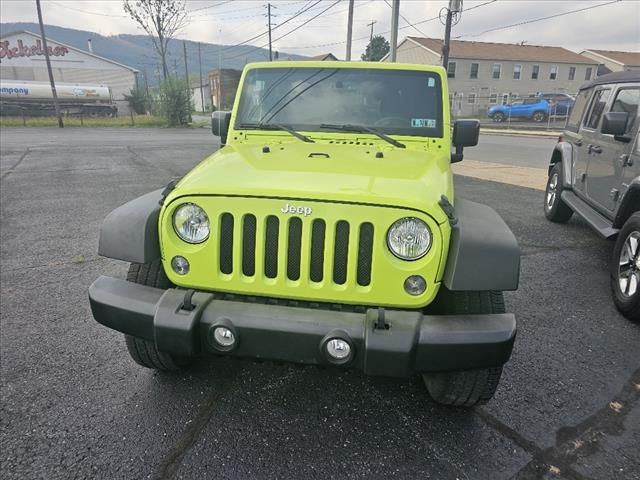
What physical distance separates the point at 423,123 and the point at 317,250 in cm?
176

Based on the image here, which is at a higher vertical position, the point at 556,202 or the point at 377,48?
the point at 377,48

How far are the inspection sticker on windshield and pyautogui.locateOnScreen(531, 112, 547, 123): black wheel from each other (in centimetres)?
3191

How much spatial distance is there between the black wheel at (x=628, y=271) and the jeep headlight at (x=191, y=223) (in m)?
3.25

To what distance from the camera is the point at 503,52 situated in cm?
4666

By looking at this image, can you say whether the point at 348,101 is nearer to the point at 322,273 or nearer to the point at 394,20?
the point at 322,273

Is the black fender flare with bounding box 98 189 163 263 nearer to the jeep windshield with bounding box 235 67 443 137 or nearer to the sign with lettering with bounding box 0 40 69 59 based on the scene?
the jeep windshield with bounding box 235 67 443 137

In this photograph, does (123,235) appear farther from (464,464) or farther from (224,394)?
(464,464)

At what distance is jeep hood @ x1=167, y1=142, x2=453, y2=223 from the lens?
2043 mm

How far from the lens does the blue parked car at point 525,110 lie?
30.9m

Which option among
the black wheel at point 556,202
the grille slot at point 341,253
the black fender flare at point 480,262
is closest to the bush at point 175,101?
the black wheel at point 556,202

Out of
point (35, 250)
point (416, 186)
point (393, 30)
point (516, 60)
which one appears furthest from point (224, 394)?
point (516, 60)

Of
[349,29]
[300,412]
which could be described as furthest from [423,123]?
[349,29]

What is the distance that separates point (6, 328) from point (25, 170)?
9249 mm

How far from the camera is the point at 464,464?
7.06ft
